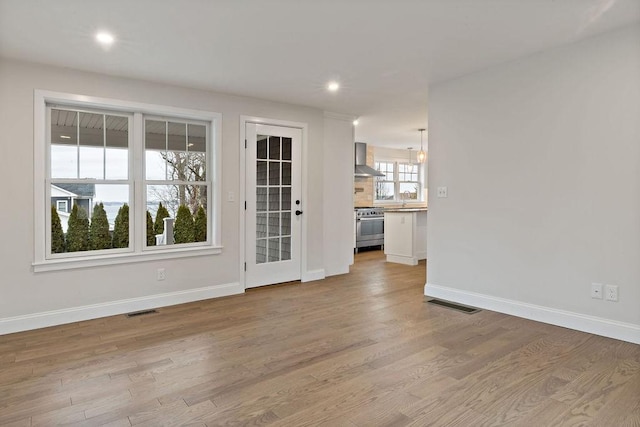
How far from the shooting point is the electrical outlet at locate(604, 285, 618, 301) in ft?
9.93

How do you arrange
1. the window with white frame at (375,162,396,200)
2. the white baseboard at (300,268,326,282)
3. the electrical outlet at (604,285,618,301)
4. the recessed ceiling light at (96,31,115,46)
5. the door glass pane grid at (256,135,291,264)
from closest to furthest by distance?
1. the recessed ceiling light at (96,31,115,46)
2. the electrical outlet at (604,285,618,301)
3. the door glass pane grid at (256,135,291,264)
4. the white baseboard at (300,268,326,282)
5. the window with white frame at (375,162,396,200)

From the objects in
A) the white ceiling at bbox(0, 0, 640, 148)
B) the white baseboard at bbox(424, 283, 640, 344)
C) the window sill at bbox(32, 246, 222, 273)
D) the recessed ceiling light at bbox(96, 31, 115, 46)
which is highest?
the white ceiling at bbox(0, 0, 640, 148)

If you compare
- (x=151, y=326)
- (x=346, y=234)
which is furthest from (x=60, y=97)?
(x=346, y=234)

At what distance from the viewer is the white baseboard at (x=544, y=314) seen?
2986 millimetres

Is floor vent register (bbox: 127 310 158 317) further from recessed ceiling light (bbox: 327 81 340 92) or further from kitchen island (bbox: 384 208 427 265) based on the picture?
kitchen island (bbox: 384 208 427 265)

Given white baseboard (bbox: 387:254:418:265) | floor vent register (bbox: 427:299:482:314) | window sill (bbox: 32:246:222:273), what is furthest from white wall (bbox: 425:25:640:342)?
window sill (bbox: 32:246:222:273)

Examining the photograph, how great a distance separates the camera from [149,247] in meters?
4.12

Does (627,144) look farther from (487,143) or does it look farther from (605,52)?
(487,143)

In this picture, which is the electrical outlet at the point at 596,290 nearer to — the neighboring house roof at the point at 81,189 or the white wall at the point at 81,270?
the white wall at the point at 81,270

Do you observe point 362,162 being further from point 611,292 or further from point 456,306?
point 611,292

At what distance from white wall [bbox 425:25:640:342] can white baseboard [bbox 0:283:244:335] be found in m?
2.46

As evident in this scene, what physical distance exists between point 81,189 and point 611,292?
15.3 ft

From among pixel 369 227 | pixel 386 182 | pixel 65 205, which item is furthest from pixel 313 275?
pixel 386 182

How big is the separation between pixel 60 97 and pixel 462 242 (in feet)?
13.3
